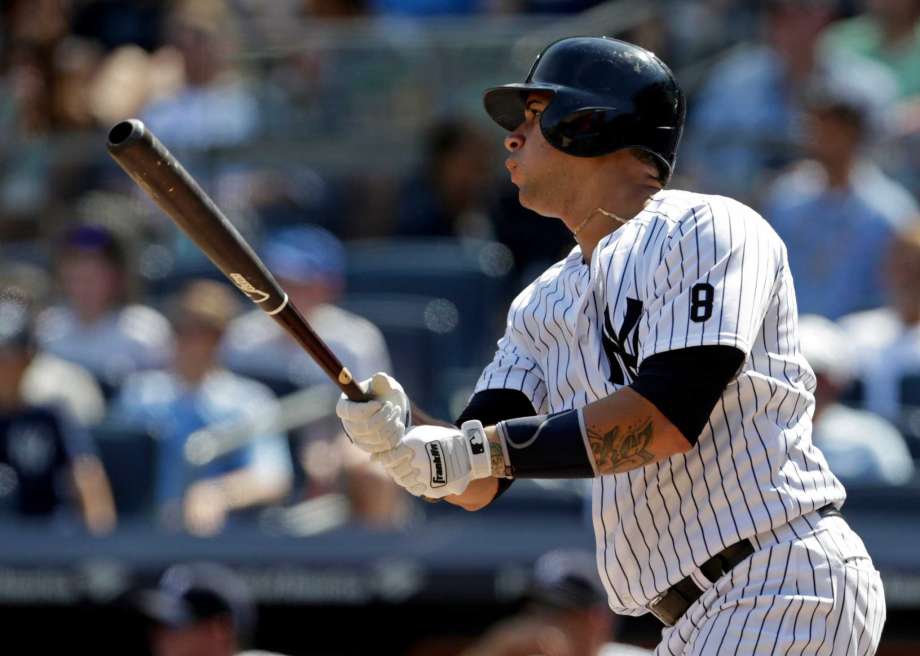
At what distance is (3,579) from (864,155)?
3958 millimetres

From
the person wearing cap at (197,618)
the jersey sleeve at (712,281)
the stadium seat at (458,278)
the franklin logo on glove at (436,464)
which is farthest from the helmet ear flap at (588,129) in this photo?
the stadium seat at (458,278)

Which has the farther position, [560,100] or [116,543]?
[116,543]

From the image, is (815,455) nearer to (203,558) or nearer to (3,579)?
(203,558)

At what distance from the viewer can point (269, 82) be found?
902cm

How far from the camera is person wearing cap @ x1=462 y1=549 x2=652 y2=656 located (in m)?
5.22

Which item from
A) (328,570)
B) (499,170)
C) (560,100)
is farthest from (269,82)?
(560,100)

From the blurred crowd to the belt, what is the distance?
3.04 meters

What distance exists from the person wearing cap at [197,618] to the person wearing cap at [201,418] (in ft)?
2.62

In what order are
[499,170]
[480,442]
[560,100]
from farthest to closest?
[499,170]
[560,100]
[480,442]

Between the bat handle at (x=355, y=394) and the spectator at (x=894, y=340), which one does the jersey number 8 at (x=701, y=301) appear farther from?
the spectator at (x=894, y=340)

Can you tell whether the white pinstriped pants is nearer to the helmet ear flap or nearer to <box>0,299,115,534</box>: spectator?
the helmet ear flap

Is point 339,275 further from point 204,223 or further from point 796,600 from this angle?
point 796,600

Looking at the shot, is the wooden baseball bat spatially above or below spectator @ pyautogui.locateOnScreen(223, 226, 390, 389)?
above

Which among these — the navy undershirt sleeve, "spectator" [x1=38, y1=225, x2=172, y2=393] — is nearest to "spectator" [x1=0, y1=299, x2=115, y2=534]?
"spectator" [x1=38, y1=225, x2=172, y2=393]
